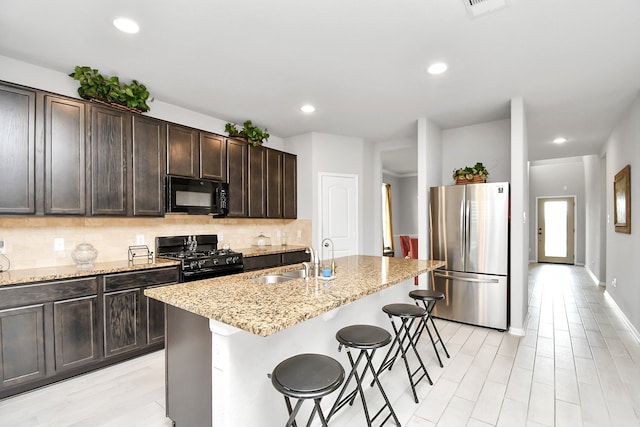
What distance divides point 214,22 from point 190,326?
1.96m

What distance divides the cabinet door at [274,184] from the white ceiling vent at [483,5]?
313 centimetres

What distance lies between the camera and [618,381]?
8.17 ft

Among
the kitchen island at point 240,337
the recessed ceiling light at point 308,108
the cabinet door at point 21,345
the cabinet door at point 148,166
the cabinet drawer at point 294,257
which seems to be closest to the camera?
the kitchen island at point 240,337

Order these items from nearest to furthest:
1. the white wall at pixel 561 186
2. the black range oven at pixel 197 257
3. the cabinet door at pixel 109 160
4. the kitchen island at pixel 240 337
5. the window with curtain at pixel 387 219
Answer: the kitchen island at pixel 240 337, the cabinet door at pixel 109 160, the black range oven at pixel 197 257, the window with curtain at pixel 387 219, the white wall at pixel 561 186

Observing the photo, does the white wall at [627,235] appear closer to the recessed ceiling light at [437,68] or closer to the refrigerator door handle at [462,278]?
the refrigerator door handle at [462,278]

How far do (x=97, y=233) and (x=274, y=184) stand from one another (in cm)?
227

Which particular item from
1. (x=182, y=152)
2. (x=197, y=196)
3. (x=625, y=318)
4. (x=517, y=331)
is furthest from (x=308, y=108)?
(x=625, y=318)

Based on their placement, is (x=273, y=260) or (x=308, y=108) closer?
(x=308, y=108)

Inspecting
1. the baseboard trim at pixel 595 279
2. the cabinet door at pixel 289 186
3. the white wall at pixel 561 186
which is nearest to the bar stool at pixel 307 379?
the cabinet door at pixel 289 186

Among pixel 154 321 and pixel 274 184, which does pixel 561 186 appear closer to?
pixel 274 184

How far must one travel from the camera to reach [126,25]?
84.7 inches

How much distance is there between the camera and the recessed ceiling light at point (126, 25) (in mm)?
2098

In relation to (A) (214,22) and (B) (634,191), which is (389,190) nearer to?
(B) (634,191)

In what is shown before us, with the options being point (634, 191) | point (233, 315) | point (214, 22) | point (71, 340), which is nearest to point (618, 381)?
point (634, 191)
